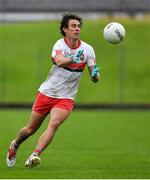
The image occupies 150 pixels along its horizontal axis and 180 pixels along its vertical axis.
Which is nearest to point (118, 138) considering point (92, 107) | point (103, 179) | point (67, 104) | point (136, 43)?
point (67, 104)

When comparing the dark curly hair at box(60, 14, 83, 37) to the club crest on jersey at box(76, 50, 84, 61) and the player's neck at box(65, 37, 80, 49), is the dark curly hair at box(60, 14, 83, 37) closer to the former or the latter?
the player's neck at box(65, 37, 80, 49)

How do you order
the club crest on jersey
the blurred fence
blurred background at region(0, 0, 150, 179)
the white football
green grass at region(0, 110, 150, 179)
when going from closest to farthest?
green grass at region(0, 110, 150, 179) < the white football < the club crest on jersey < blurred background at region(0, 0, 150, 179) < the blurred fence

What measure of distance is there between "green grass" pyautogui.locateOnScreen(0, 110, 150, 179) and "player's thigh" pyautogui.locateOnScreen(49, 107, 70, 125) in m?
0.82

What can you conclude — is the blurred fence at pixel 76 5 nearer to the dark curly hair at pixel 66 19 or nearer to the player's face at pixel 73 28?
the dark curly hair at pixel 66 19

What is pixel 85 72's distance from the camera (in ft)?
122

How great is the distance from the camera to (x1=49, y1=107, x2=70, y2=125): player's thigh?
43.2ft

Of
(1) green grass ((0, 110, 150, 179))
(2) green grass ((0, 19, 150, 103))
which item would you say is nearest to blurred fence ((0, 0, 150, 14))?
(2) green grass ((0, 19, 150, 103))

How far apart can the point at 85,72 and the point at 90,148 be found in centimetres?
1943

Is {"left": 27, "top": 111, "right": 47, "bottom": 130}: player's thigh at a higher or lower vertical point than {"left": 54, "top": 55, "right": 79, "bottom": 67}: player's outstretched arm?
lower

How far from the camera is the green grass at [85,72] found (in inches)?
1460

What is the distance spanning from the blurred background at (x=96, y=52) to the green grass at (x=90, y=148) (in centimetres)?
734

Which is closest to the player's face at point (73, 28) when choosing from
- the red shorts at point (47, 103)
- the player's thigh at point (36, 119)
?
the red shorts at point (47, 103)

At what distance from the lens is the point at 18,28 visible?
4416 centimetres

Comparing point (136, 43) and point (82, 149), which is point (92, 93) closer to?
point (136, 43)
